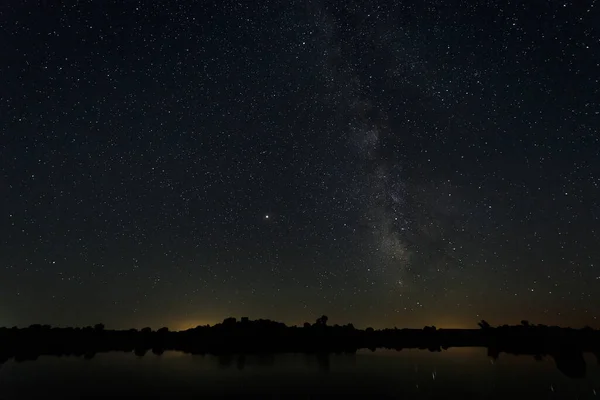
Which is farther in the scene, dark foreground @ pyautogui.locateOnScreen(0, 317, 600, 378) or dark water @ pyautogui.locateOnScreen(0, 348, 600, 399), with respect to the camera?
dark foreground @ pyautogui.locateOnScreen(0, 317, 600, 378)

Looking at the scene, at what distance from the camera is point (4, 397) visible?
23625 mm

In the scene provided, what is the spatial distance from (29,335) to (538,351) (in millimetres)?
105970

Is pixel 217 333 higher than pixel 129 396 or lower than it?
higher

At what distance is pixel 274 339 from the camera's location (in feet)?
295

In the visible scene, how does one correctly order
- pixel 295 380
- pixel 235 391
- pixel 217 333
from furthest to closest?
pixel 217 333, pixel 295 380, pixel 235 391

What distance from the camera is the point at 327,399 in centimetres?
2300

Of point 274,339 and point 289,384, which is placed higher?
point 274,339

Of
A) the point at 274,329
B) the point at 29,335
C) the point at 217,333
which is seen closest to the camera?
the point at 29,335

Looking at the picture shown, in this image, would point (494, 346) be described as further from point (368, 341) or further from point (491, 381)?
point (491, 381)

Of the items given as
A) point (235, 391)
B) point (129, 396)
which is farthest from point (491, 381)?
point (129, 396)

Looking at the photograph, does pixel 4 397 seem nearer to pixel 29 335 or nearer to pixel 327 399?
pixel 327 399

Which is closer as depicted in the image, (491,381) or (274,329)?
(491,381)

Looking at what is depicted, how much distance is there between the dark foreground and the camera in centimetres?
7662

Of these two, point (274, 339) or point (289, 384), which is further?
point (274, 339)
